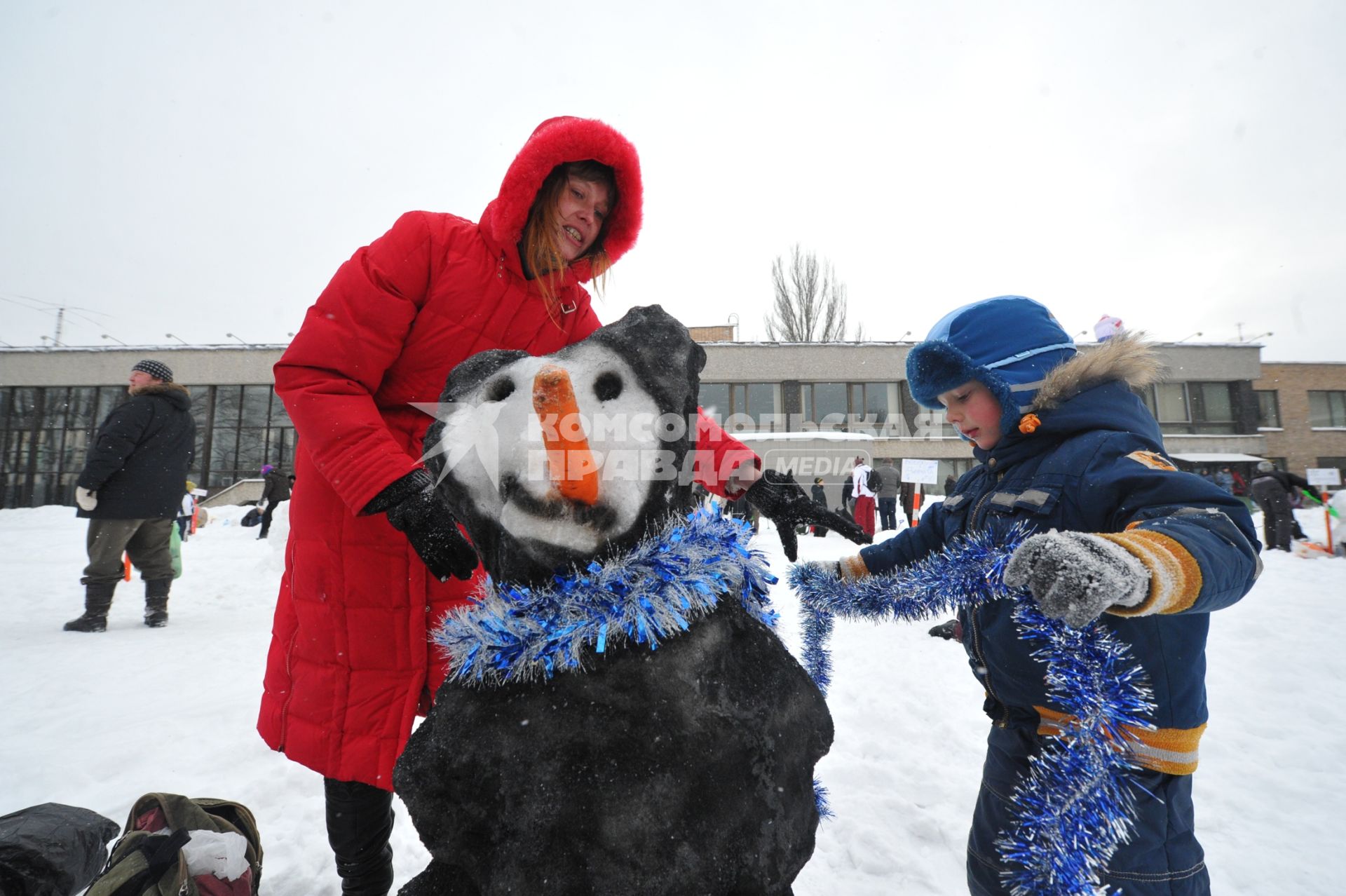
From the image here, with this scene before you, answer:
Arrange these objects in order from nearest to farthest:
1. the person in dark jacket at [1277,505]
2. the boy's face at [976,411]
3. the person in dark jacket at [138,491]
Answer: the boy's face at [976,411], the person in dark jacket at [138,491], the person in dark jacket at [1277,505]

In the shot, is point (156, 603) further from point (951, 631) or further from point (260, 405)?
point (260, 405)

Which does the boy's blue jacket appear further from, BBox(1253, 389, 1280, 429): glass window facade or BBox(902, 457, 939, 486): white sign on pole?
BBox(1253, 389, 1280, 429): glass window facade

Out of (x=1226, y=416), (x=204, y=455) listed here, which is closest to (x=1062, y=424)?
(x=204, y=455)

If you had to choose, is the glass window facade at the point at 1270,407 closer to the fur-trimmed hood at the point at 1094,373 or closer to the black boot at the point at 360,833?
the fur-trimmed hood at the point at 1094,373

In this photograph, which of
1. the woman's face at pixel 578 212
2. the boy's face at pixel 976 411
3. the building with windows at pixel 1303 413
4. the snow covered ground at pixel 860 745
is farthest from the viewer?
the building with windows at pixel 1303 413

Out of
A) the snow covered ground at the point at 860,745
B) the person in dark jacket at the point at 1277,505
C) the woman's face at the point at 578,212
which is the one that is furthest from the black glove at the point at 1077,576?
the person in dark jacket at the point at 1277,505

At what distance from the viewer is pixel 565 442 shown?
1.07 metres

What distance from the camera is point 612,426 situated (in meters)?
1.12

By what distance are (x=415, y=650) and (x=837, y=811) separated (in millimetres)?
1952

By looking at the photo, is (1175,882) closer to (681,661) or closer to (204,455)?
(681,661)

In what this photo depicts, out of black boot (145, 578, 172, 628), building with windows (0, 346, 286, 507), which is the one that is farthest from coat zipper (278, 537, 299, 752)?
building with windows (0, 346, 286, 507)

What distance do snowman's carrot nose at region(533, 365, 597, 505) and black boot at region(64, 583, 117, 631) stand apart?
18.6 ft

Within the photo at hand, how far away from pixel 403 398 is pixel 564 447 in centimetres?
66

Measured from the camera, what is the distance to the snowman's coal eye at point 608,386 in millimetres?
1151
